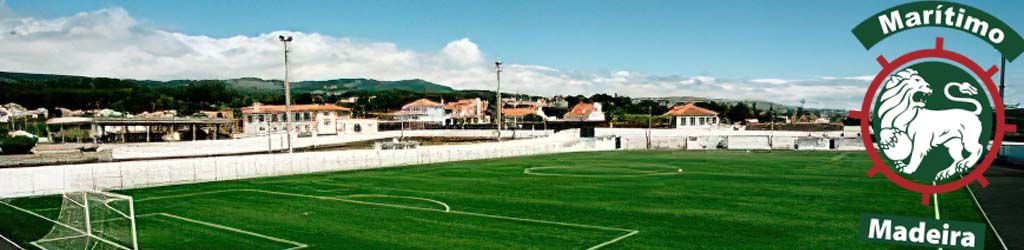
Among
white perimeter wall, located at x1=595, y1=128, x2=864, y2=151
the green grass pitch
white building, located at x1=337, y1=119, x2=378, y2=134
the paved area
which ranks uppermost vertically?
white building, located at x1=337, y1=119, x2=378, y2=134

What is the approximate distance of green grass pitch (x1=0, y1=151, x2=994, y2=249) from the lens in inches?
672

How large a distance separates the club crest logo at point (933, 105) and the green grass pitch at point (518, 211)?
8160mm

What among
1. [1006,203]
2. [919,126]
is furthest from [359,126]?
[919,126]

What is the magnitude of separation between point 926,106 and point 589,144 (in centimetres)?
5703

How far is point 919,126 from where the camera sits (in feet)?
26.3

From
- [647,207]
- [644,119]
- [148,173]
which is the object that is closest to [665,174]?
[647,207]

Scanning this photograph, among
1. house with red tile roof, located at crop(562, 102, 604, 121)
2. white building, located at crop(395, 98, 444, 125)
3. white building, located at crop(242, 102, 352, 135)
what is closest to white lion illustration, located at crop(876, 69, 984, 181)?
white building, located at crop(242, 102, 352, 135)

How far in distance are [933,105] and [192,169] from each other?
3204 cm

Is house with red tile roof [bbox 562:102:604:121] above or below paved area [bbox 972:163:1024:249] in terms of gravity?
above

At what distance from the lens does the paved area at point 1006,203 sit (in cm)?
1653

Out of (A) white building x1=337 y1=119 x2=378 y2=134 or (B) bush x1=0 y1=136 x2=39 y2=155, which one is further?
(A) white building x1=337 y1=119 x2=378 y2=134

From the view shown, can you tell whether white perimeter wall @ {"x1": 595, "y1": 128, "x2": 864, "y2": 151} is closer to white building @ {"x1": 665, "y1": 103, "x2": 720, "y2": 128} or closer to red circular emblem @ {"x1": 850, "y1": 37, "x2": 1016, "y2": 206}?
white building @ {"x1": 665, "y1": 103, "x2": 720, "y2": 128}

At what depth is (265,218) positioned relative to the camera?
21078 millimetres

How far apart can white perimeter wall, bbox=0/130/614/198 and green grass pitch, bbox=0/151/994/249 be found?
1331 mm
